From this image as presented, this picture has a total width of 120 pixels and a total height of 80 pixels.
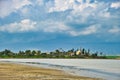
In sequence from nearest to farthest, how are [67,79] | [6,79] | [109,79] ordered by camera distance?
[6,79], [67,79], [109,79]

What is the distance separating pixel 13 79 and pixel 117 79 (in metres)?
13.7

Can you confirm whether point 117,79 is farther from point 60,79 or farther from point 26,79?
point 26,79

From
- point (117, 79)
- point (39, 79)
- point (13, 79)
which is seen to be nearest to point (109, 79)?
point (117, 79)

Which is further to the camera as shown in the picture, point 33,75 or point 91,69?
point 91,69

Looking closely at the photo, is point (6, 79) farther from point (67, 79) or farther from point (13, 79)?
point (67, 79)

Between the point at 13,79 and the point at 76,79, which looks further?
the point at 76,79

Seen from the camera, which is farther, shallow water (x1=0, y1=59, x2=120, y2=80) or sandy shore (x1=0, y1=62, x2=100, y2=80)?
shallow water (x1=0, y1=59, x2=120, y2=80)

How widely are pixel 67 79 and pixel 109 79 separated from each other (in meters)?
6.32

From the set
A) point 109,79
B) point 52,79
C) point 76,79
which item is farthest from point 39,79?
point 109,79

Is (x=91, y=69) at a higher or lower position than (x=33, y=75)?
higher

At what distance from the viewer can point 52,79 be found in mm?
39125

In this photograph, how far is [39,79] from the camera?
3822 cm

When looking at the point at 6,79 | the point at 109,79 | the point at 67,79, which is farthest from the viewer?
the point at 109,79

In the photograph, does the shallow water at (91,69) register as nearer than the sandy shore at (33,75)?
No
